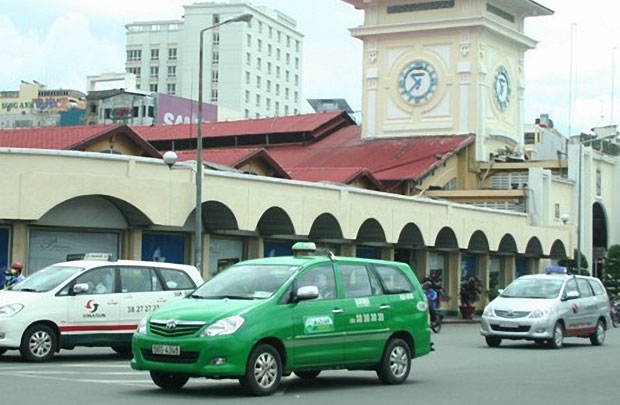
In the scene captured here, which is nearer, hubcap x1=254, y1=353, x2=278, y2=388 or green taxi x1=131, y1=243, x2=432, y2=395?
green taxi x1=131, y1=243, x2=432, y2=395

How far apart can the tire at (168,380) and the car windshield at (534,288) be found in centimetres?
1412

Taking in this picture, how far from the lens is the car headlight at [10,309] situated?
18.6 m

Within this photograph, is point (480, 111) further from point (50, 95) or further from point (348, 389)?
point (50, 95)

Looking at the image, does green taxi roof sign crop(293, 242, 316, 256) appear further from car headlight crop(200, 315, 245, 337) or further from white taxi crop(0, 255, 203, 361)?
white taxi crop(0, 255, 203, 361)

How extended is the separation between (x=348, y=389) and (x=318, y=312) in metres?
1.34

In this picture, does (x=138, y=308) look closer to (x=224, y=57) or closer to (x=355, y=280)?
(x=355, y=280)

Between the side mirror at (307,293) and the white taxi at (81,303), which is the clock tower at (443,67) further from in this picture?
the side mirror at (307,293)

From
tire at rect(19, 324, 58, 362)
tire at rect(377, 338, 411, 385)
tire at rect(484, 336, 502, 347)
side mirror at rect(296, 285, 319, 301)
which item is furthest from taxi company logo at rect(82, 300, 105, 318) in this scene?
tire at rect(484, 336, 502, 347)

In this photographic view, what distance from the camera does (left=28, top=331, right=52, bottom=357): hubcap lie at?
1895 cm

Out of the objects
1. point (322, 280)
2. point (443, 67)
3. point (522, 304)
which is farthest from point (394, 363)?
point (443, 67)

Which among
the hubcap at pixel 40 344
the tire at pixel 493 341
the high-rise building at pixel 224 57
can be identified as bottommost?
the tire at pixel 493 341

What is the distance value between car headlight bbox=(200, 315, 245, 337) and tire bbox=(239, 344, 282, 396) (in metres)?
0.41

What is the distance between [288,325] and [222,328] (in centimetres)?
103

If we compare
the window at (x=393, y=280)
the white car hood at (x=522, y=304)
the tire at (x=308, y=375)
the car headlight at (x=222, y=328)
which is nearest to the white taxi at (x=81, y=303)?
the tire at (x=308, y=375)
